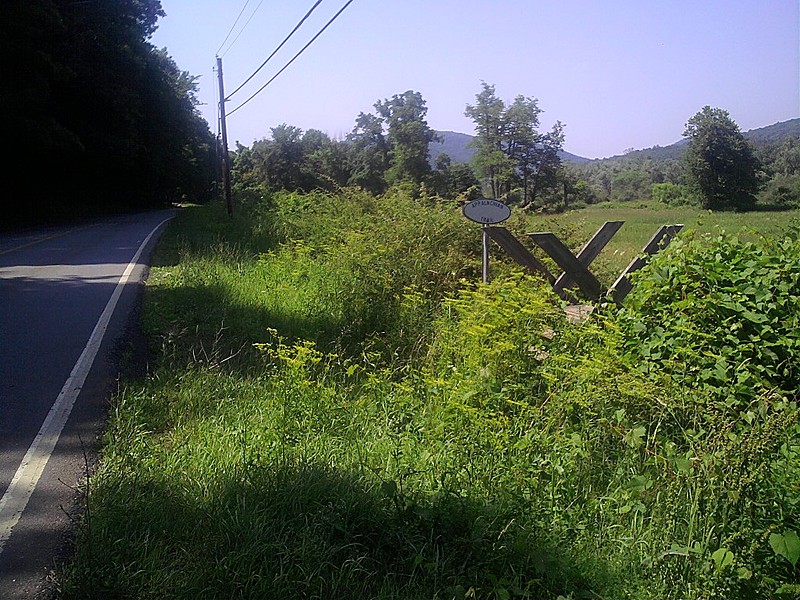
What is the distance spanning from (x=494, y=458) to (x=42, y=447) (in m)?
3.40

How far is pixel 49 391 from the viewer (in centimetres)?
659

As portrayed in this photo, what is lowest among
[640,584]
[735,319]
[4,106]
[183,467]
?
[640,584]

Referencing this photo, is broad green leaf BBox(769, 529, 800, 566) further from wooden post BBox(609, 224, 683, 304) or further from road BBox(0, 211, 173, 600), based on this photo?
wooden post BBox(609, 224, 683, 304)

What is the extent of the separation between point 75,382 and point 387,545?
4.28 m

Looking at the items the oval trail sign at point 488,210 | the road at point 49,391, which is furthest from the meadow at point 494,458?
the oval trail sign at point 488,210

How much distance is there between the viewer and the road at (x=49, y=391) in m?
4.02

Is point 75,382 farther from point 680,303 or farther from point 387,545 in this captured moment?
point 680,303

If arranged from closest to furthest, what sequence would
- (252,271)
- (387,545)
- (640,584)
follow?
(640,584) → (387,545) → (252,271)

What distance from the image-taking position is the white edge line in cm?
430

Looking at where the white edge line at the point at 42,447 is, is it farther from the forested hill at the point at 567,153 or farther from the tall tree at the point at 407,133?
the tall tree at the point at 407,133

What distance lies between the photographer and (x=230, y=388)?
6.58m

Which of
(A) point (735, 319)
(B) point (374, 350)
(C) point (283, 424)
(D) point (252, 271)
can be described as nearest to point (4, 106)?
(D) point (252, 271)

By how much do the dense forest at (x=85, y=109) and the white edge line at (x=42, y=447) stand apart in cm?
2479

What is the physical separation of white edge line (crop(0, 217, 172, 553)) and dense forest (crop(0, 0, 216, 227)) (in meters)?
24.8
